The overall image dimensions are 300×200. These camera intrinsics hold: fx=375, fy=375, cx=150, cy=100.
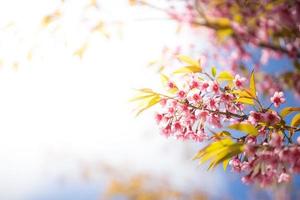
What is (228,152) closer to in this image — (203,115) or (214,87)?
(203,115)

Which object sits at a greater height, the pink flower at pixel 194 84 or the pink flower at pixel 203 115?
the pink flower at pixel 194 84

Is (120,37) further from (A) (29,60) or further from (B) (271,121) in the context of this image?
(B) (271,121)

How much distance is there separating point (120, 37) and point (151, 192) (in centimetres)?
834

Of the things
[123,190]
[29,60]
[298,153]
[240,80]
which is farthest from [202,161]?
[123,190]

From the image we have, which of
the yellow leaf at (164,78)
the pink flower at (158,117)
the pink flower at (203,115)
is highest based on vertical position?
the yellow leaf at (164,78)

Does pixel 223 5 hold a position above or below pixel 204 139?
above

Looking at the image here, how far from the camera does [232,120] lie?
5.90ft

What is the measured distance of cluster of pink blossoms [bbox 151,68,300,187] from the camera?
1574 mm

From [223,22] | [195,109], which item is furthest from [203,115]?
[223,22]

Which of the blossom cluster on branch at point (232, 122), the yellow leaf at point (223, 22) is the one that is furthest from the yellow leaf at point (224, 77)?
the yellow leaf at point (223, 22)

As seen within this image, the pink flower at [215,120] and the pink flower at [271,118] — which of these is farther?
the pink flower at [215,120]

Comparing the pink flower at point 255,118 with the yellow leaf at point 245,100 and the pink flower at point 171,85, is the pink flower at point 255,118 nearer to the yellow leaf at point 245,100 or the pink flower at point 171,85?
the yellow leaf at point 245,100

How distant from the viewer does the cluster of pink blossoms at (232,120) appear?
1.57 meters

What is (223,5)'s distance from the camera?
4.24 m
